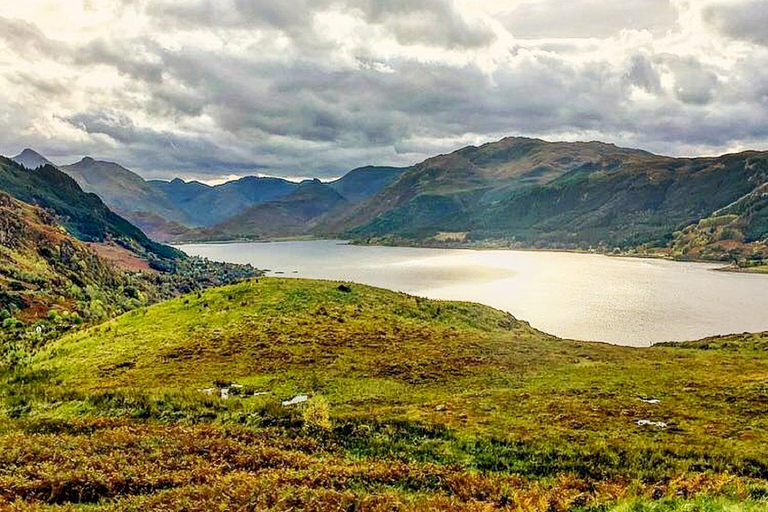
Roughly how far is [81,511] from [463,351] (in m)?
39.4

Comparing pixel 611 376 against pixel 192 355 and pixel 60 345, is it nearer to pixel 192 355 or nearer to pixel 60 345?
pixel 192 355

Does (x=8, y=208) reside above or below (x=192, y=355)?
above

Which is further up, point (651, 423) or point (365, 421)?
point (651, 423)

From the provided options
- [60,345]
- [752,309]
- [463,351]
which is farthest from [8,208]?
[752,309]

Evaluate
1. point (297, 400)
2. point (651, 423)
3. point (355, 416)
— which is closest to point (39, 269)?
point (297, 400)

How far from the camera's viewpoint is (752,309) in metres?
164

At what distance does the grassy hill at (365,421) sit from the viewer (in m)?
18.9

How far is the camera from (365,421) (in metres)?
29.3

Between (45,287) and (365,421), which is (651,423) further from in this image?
(45,287)

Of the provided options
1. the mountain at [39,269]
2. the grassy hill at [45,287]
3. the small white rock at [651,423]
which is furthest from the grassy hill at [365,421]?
the mountain at [39,269]

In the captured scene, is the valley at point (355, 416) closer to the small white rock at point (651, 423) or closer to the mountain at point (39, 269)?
the small white rock at point (651, 423)

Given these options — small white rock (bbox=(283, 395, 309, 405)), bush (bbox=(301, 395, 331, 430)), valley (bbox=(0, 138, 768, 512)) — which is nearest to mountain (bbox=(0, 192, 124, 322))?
valley (bbox=(0, 138, 768, 512))

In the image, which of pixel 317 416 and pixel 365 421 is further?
pixel 317 416

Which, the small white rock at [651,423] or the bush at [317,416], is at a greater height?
the small white rock at [651,423]
